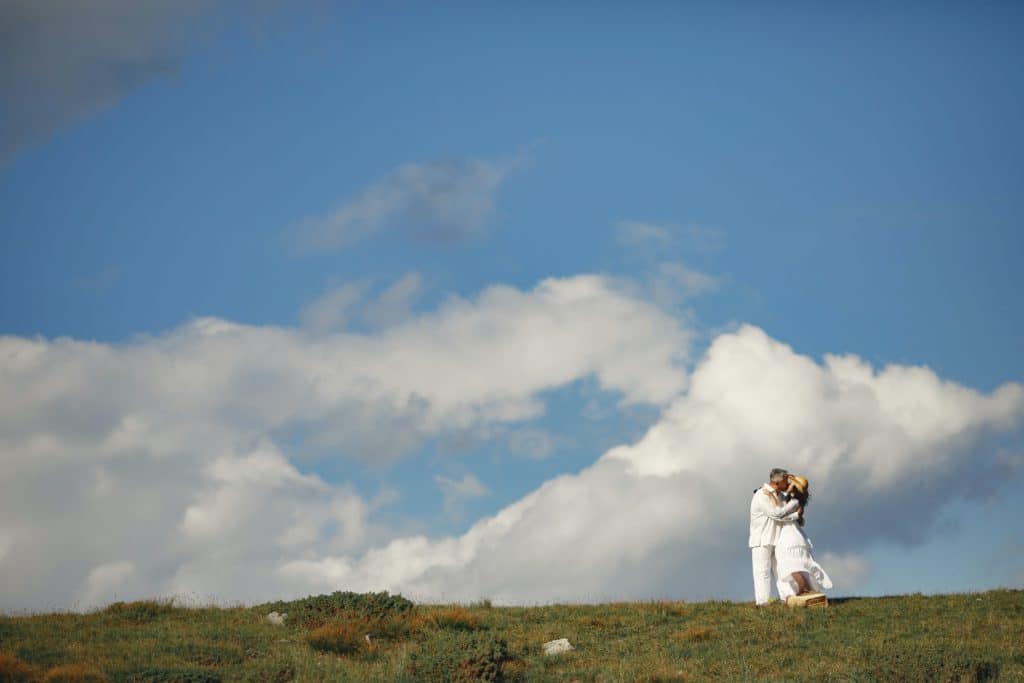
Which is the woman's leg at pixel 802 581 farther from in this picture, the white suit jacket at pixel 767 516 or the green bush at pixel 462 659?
the green bush at pixel 462 659

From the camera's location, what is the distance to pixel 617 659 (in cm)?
2220

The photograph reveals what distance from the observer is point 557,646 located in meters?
23.0

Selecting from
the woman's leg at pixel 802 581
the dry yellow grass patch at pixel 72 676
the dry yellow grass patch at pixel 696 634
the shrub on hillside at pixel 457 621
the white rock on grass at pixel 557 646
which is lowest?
the dry yellow grass patch at pixel 72 676

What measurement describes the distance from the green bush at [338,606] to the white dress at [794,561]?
29.8ft

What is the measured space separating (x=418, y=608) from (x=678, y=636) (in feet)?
22.2

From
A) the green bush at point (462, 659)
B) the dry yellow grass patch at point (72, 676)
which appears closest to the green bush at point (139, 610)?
the dry yellow grass patch at point (72, 676)

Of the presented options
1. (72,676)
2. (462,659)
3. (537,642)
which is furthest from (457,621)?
(72,676)

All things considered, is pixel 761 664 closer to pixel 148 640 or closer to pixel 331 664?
pixel 331 664

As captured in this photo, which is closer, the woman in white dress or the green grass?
the green grass

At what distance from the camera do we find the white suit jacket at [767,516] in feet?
88.2

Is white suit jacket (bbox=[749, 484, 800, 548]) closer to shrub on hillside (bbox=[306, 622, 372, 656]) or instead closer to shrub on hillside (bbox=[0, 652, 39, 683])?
shrub on hillside (bbox=[306, 622, 372, 656])

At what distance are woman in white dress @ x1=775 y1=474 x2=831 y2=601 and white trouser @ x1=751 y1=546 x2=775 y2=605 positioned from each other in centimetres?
25

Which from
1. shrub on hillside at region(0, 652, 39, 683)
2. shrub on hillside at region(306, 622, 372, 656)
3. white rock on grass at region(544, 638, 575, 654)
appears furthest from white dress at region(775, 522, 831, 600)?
shrub on hillside at region(0, 652, 39, 683)

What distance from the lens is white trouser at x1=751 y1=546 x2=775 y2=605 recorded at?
27.1 metres
